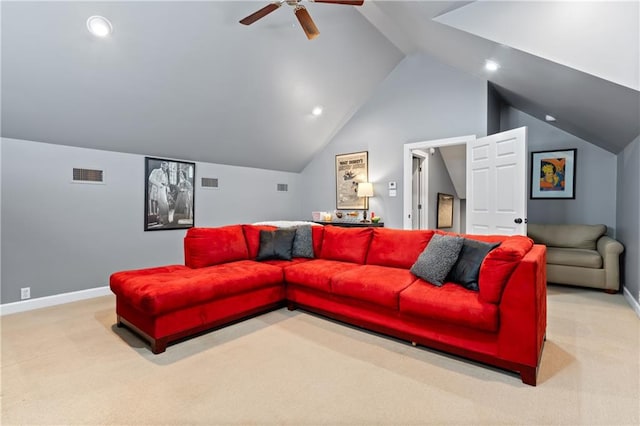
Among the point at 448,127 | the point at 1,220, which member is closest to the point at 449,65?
the point at 448,127

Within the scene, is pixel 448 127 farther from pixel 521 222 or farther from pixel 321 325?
pixel 321 325

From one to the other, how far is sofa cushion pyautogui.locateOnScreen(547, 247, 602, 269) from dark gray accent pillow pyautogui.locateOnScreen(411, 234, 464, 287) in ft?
8.33

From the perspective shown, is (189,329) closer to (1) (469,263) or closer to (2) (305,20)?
(1) (469,263)

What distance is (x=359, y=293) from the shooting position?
2.71m

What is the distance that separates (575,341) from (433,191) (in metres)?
3.91

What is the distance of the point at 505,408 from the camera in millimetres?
1734

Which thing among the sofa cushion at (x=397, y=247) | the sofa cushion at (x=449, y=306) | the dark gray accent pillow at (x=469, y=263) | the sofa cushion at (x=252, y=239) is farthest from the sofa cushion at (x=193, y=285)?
the dark gray accent pillow at (x=469, y=263)

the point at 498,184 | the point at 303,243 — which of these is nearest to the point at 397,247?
the point at 303,243

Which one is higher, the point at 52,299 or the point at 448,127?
the point at 448,127

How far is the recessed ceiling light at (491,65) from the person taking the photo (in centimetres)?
356

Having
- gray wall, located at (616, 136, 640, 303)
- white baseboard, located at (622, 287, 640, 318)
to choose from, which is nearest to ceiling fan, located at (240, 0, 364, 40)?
gray wall, located at (616, 136, 640, 303)

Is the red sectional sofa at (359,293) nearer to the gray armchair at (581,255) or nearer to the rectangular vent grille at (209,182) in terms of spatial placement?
the rectangular vent grille at (209,182)

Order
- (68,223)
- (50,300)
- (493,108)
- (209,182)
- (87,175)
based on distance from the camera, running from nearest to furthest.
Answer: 1. (50,300)
2. (68,223)
3. (87,175)
4. (493,108)
5. (209,182)

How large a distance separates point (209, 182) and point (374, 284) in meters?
3.53
